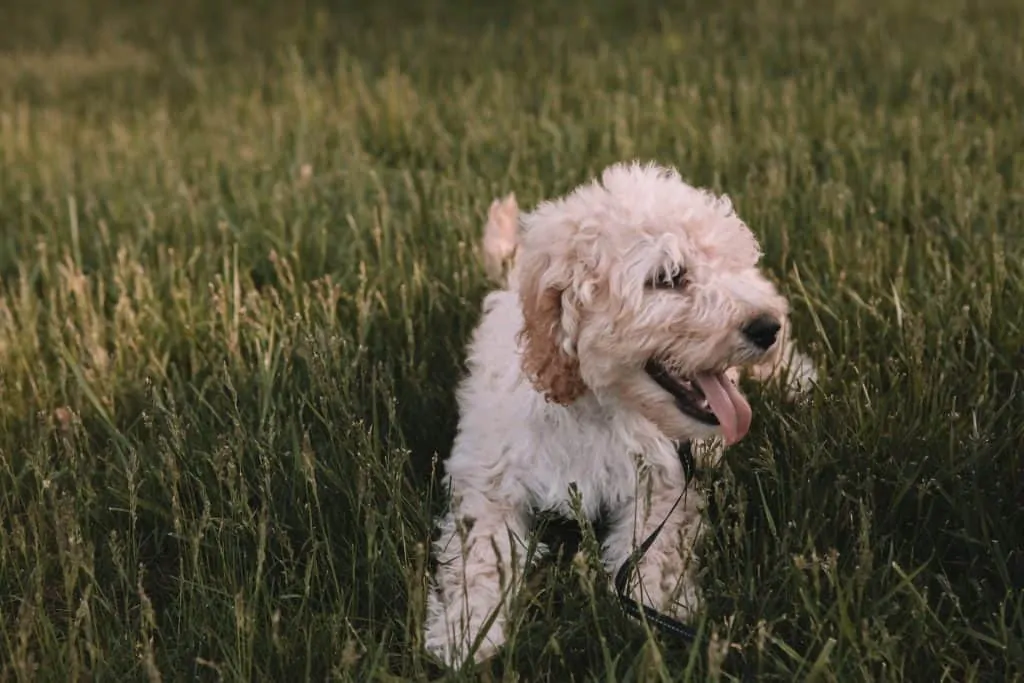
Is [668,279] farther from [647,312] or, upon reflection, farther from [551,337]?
[551,337]

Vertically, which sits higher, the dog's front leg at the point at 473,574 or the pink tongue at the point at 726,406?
the pink tongue at the point at 726,406

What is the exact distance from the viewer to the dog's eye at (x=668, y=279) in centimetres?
282

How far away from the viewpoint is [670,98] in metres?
6.85

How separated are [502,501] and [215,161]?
390cm

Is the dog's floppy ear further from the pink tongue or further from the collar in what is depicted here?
the collar

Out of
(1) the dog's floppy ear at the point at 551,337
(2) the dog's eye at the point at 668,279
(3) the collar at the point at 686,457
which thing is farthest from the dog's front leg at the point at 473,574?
(2) the dog's eye at the point at 668,279

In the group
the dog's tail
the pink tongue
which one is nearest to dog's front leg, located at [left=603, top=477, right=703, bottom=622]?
the pink tongue

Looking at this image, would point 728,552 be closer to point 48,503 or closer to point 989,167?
point 48,503

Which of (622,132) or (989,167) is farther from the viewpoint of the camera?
(622,132)

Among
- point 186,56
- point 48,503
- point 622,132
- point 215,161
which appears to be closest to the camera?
point 48,503

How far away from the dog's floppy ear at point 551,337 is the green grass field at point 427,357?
50cm

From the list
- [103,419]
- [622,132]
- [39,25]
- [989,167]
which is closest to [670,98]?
[622,132]

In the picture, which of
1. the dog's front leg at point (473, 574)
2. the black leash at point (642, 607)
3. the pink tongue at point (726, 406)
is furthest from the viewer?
the pink tongue at point (726, 406)

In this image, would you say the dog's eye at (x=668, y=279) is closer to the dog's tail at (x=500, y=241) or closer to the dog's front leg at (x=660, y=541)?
the dog's front leg at (x=660, y=541)
